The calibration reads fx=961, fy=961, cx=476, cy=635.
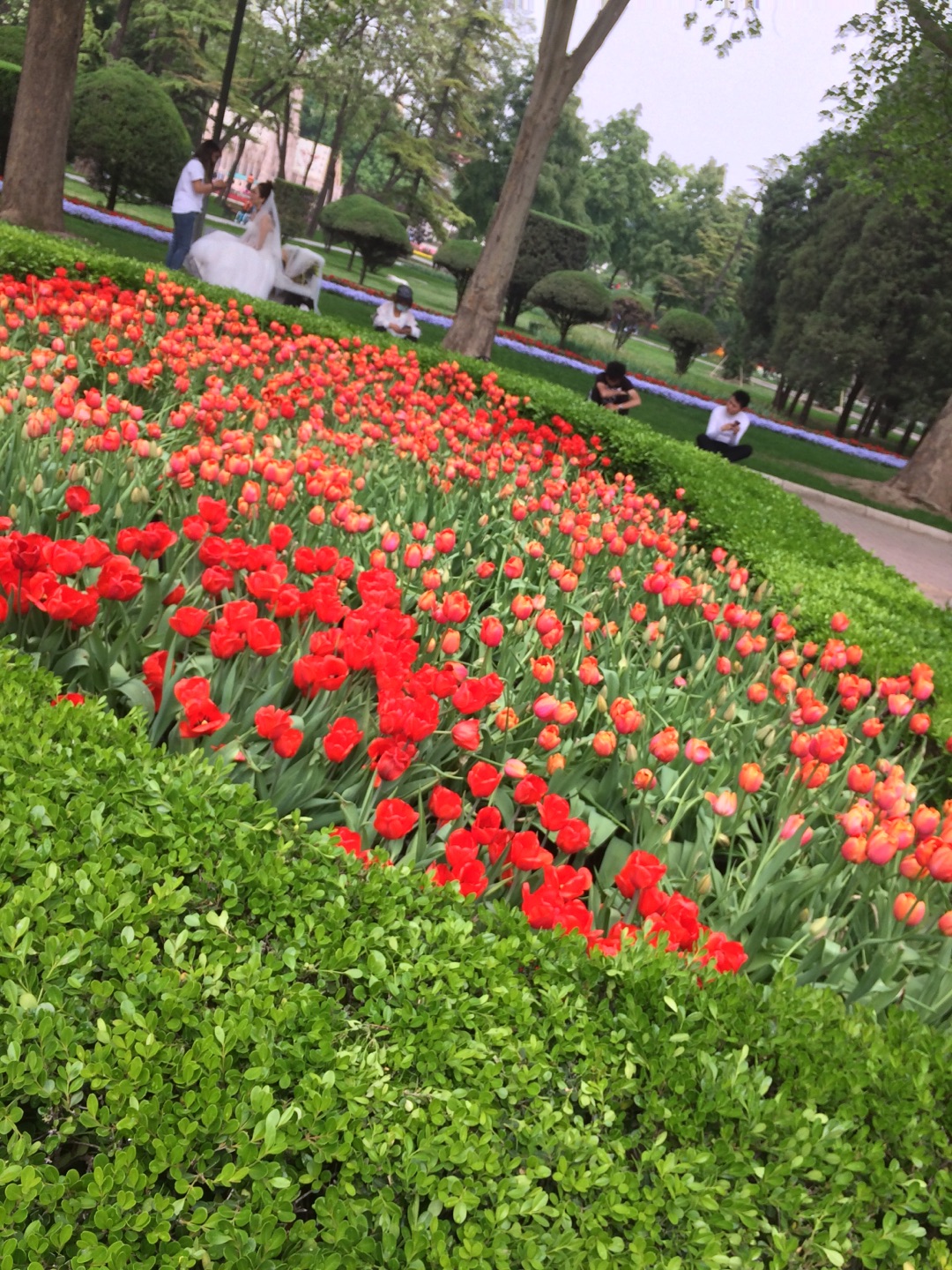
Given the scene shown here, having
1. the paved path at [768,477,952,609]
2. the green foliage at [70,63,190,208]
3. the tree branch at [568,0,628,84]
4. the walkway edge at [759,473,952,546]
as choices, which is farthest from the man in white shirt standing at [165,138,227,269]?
the green foliage at [70,63,190,208]

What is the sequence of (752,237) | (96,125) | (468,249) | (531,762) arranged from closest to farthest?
(531,762), (96,125), (468,249), (752,237)

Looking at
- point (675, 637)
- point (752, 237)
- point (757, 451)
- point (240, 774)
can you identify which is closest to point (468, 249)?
point (757, 451)

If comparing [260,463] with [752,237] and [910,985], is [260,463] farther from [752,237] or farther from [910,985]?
[752,237]

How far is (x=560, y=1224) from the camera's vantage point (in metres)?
1.46

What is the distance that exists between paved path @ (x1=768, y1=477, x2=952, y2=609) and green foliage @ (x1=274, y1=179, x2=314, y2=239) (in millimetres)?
22861

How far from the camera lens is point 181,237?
38.7 feet

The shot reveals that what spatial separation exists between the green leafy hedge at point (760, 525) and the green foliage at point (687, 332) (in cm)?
2539

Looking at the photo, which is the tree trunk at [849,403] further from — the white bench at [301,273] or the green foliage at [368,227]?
the white bench at [301,273]

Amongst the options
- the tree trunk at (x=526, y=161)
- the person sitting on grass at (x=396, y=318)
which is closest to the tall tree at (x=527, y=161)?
the tree trunk at (x=526, y=161)

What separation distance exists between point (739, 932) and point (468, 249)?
2855 cm

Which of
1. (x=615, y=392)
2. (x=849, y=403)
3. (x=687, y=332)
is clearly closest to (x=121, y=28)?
(x=687, y=332)

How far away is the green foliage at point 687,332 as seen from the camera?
34.0 meters

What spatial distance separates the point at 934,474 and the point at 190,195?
12724 millimetres

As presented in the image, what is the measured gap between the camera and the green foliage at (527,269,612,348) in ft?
91.1
